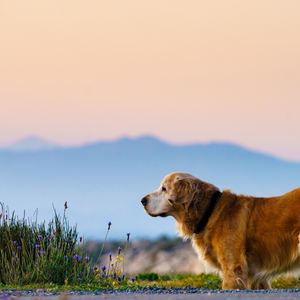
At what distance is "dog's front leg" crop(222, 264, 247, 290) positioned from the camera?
589cm

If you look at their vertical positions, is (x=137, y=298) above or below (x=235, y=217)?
below

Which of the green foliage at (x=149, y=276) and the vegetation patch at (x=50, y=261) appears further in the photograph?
the green foliage at (x=149, y=276)

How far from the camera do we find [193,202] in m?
6.39

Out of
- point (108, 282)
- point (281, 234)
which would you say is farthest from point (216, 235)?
point (108, 282)

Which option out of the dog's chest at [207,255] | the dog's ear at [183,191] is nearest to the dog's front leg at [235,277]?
the dog's chest at [207,255]

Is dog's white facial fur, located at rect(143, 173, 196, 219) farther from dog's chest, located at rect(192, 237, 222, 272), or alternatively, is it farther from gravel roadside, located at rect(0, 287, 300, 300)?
gravel roadside, located at rect(0, 287, 300, 300)

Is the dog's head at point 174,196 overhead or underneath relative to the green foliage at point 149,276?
overhead

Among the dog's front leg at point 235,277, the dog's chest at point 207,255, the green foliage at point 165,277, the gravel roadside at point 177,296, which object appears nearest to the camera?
the gravel roadside at point 177,296

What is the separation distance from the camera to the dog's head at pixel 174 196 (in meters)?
6.35

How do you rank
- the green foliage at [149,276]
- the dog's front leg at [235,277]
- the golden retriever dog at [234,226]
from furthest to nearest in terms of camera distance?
the green foliage at [149,276], the golden retriever dog at [234,226], the dog's front leg at [235,277]

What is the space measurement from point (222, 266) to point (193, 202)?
1.11 metres

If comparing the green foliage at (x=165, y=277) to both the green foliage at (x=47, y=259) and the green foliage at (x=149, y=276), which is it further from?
the green foliage at (x=47, y=259)

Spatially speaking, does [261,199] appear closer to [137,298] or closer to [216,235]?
[216,235]

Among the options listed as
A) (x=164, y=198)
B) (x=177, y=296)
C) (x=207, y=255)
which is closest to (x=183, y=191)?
(x=164, y=198)
